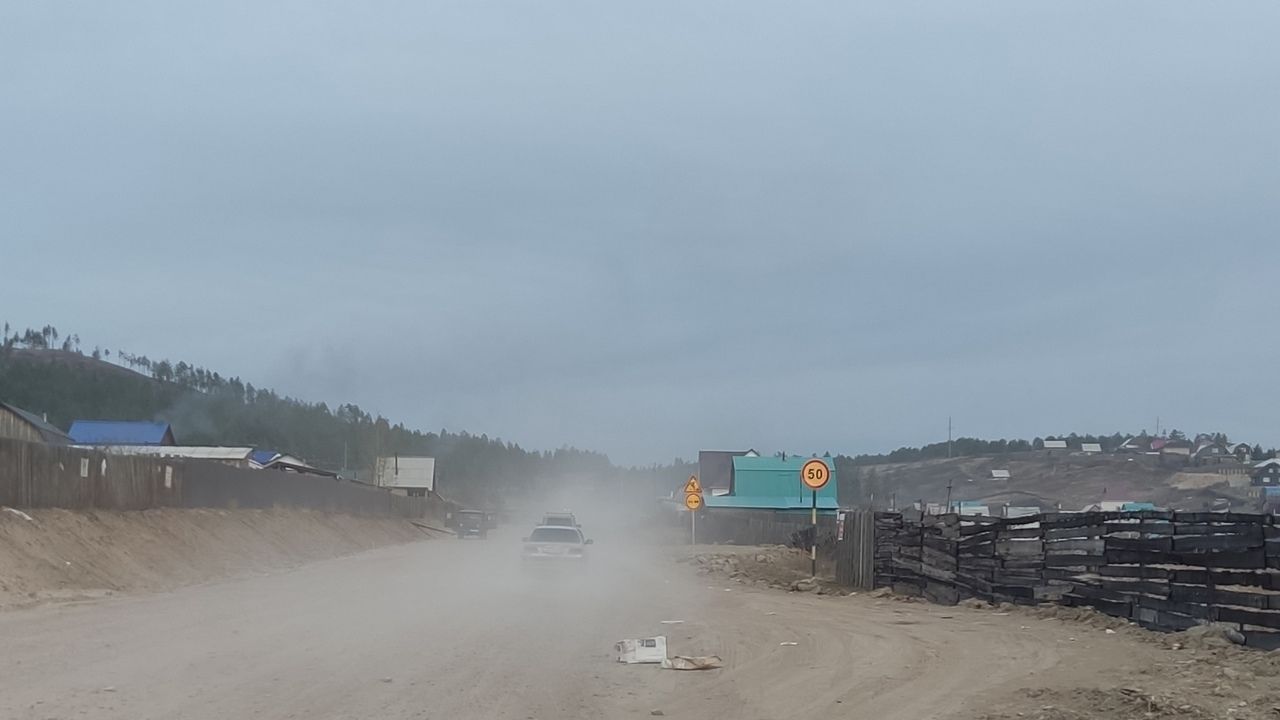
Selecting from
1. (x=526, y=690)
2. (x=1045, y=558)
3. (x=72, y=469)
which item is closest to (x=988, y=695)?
(x=526, y=690)

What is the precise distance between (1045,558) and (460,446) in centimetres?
18079

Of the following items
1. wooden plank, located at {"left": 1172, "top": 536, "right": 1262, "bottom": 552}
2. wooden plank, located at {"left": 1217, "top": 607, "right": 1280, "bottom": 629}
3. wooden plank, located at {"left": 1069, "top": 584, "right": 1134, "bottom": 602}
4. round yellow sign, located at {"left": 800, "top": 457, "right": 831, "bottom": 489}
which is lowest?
wooden plank, located at {"left": 1069, "top": 584, "right": 1134, "bottom": 602}

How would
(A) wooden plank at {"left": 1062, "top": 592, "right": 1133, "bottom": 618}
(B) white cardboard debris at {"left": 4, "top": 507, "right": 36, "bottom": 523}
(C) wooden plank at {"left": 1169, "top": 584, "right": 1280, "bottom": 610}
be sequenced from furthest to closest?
(B) white cardboard debris at {"left": 4, "top": 507, "right": 36, "bottom": 523} < (A) wooden plank at {"left": 1062, "top": 592, "right": 1133, "bottom": 618} < (C) wooden plank at {"left": 1169, "top": 584, "right": 1280, "bottom": 610}

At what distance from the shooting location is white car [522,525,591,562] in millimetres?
29438

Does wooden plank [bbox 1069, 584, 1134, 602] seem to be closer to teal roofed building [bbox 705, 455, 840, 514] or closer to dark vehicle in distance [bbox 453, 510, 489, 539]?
teal roofed building [bbox 705, 455, 840, 514]

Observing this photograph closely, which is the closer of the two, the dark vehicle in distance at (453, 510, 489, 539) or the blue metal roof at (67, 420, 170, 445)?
the dark vehicle in distance at (453, 510, 489, 539)

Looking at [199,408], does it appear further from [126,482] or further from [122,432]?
[126,482]

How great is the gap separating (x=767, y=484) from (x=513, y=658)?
57.2 meters

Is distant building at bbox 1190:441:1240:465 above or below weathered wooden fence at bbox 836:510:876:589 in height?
above

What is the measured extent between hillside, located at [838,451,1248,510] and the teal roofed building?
6097mm

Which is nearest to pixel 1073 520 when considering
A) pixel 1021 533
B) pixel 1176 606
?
pixel 1021 533

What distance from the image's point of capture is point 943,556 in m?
22.0

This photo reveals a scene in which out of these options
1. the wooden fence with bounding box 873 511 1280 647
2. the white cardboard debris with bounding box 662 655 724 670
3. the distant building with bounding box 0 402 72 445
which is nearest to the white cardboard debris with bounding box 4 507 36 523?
the white cardboard debris with bounding box 662 655 724 670

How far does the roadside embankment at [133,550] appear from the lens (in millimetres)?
22906
